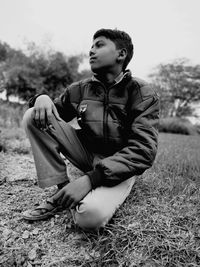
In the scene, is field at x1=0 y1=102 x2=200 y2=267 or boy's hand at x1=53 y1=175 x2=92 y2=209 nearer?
field at x1=0 y1=102 x2=200 y2=267

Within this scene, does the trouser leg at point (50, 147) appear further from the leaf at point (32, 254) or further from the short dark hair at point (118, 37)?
the short dark hair at point (118, 37)

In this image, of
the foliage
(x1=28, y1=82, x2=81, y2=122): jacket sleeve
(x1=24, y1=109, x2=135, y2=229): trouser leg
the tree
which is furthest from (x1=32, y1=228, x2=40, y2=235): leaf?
the tree

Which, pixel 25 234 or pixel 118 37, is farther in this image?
pixel 118 37

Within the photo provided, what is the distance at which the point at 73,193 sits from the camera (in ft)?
4.66

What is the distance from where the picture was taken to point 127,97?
180cm

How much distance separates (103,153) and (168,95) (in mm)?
26323

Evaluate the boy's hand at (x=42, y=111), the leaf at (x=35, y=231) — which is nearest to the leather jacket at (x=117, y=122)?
the boy's hand at (x=42, y=111)

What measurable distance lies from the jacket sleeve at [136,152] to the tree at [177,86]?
82.7 ft

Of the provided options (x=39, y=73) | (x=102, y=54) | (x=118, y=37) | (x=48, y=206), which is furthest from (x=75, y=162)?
(x=39, y=73)

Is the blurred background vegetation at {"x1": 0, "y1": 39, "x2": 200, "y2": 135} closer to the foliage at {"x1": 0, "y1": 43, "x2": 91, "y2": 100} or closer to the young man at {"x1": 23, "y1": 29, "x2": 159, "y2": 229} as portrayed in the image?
the foliage at {"x1": 0, "y1": 43, "x2": 91, "y2": 100}

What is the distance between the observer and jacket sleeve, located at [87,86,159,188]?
1.48 meters

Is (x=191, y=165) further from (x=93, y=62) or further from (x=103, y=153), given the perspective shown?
(x=93, y=62)

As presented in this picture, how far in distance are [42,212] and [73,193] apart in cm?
45

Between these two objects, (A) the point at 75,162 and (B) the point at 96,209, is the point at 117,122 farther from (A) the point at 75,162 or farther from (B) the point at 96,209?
(B) the point at 96,209
